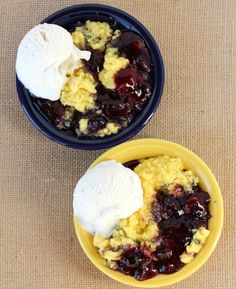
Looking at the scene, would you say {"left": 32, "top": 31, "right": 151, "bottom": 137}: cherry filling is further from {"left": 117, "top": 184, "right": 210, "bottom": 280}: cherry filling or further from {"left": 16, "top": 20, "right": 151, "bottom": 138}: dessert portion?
{"left": 117, "top": 184, "right": 210, "bottom": 280}: cherry filling

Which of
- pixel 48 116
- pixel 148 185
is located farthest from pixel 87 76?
pixel 148 185

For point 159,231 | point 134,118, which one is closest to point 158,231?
point 159,231

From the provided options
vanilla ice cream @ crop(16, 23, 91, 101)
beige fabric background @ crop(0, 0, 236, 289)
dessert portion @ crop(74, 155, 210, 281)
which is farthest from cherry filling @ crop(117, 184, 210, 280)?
vanilla ice cream @ crop(16, 23, 91, 101)

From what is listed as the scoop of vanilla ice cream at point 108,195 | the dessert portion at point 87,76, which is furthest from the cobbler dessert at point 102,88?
the scoop of vanilla ice cream at point 108,195

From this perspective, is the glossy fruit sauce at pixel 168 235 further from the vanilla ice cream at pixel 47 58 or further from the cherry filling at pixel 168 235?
the vanilla ice cream at pixel 47 58

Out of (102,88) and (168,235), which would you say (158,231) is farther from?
(102,88)

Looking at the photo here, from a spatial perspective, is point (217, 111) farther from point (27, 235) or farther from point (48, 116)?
point (27, 235)
